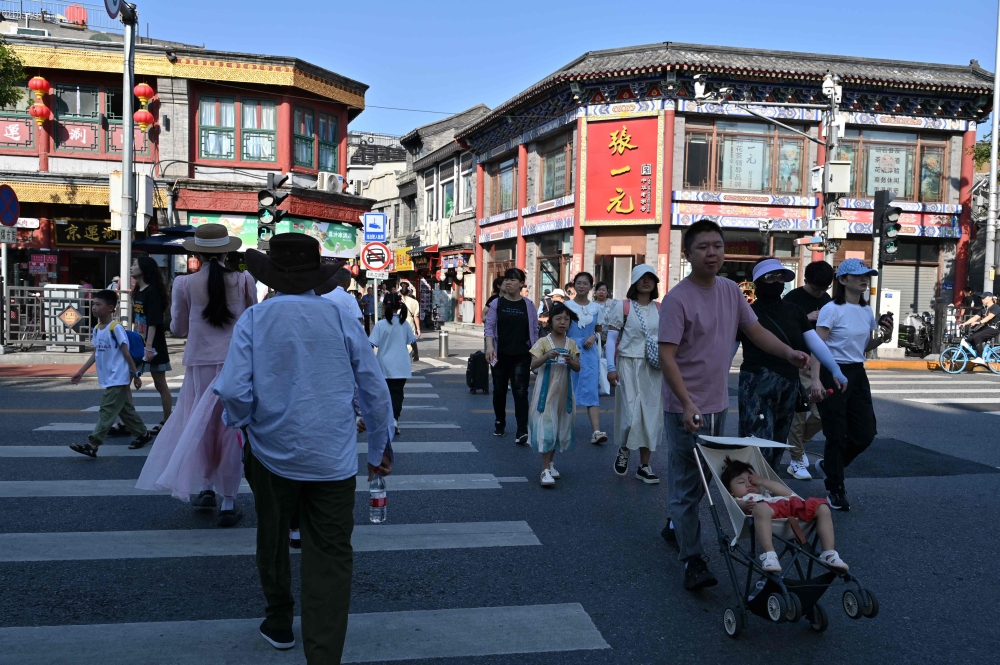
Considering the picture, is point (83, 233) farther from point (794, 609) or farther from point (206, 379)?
point (794, 609)

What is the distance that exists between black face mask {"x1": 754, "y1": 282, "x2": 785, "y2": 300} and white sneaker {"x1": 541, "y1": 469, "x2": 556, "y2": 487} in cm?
224

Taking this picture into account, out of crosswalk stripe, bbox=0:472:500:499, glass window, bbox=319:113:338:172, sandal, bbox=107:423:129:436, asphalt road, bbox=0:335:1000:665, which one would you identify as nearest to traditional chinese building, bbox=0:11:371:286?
glass window, bbox=319:113:338:172

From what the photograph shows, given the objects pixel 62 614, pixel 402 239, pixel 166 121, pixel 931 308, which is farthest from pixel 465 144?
pixel 62 614

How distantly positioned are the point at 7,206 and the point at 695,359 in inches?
538

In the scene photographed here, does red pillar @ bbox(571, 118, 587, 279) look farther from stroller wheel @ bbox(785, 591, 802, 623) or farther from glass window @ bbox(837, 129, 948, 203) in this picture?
stroller wheel @ bbox(785, 591, 802, 623)

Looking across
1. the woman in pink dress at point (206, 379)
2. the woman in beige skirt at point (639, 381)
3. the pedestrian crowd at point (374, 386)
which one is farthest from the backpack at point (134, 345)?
the woman in beige skirt at point (639, 381)

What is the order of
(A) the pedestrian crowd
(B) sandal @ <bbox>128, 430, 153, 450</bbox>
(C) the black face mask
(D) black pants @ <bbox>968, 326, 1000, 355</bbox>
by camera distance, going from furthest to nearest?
(D) black pants @ <bbox>968, 326, 1000, 355</bbox> < (B) sandal @ <bbox>128, 430, 153, 450</bbox> < (C) the black face mask < (A) the pedestrian crowd

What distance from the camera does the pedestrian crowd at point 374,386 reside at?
324cm

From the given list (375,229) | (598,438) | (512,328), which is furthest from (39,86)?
(598,438)

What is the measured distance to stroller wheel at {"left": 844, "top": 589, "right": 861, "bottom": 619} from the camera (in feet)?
11.7

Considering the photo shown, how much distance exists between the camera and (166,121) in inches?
904

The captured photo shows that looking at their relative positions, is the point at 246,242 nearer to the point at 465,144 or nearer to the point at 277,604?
the point at 465,144

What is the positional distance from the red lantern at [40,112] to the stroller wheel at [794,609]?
2404 cm

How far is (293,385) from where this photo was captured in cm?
324
